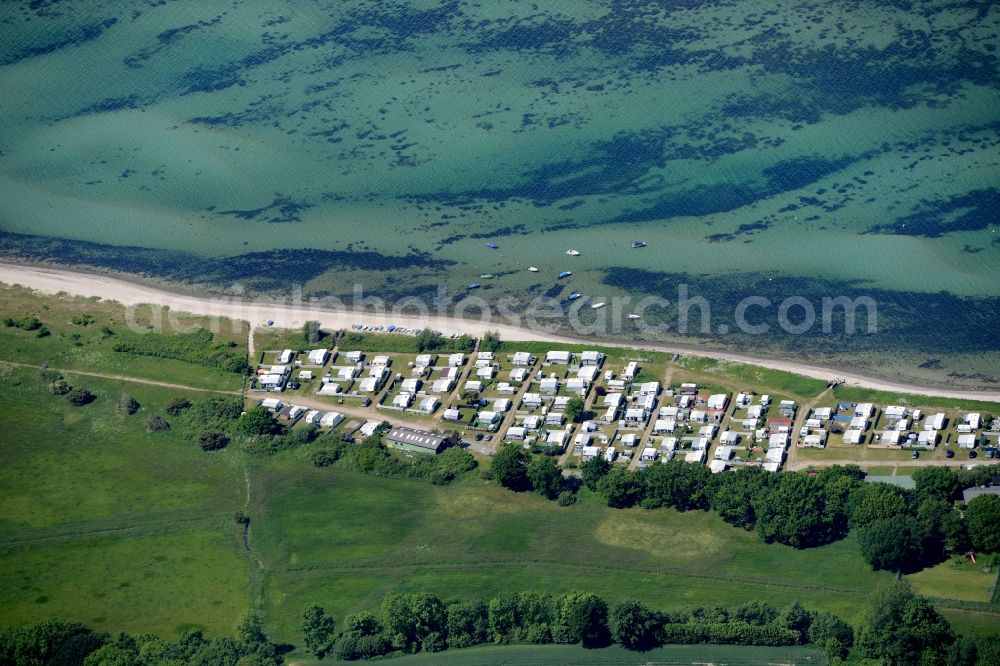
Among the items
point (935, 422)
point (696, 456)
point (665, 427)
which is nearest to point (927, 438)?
point (935, 422)

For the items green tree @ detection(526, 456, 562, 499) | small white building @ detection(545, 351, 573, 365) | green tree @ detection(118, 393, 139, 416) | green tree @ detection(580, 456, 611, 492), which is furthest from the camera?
small white building @ detection(545, 351, 573, 365)

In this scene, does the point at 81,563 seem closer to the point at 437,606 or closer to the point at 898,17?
the point at 437,606

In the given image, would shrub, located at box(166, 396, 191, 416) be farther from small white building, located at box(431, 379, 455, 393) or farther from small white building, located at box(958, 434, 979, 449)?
small white building, located at box(958, 434, 979, 449)

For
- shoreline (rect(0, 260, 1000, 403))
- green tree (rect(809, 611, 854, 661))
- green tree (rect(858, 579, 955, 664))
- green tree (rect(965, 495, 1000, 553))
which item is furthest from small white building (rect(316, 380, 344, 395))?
green tree (rect(965, 495, 1000, 553))

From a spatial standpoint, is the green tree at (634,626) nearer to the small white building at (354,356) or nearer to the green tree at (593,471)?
the green tree at (593,471)

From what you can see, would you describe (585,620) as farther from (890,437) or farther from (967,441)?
(967,441)

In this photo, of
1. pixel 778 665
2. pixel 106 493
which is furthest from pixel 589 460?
pixel 106 493
